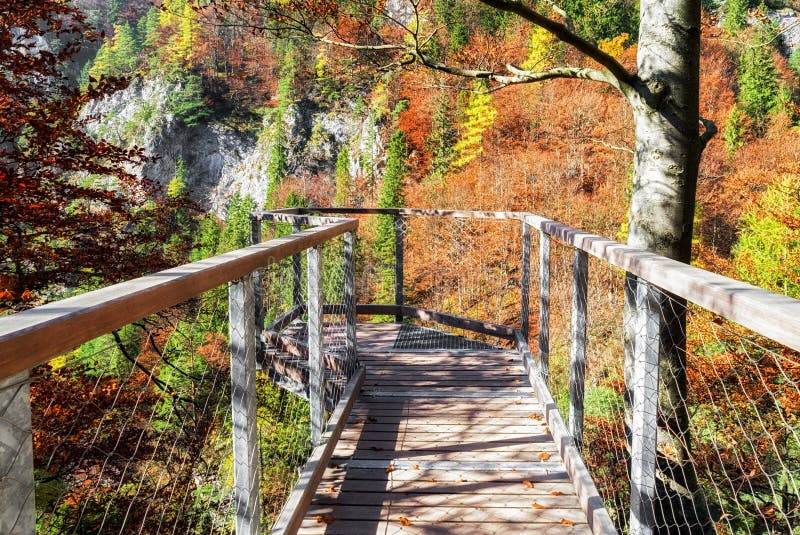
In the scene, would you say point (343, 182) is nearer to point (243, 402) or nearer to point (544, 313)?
point (544, 313)

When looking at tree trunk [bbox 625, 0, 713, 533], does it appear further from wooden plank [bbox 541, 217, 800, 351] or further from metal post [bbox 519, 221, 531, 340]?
wooden plank [bbox 541, 217, 800, 351]

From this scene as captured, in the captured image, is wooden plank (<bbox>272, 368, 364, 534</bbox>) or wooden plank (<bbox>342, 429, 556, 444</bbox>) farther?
wooden plank (<bbox>342, 429, 556, 444</bbox>)

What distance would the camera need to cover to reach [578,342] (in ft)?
9.31

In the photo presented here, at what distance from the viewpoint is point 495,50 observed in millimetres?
6844

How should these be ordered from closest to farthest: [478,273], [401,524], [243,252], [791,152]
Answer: [243,252] < [401,524] < [478,273] < [791,152]

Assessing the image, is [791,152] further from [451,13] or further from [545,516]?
[545,516]

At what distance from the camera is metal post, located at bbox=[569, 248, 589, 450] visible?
9.07ft

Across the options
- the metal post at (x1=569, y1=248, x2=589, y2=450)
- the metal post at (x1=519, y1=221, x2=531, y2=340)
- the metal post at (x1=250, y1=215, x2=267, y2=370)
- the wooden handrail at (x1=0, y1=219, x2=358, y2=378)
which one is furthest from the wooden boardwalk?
the wooden handrail at (x1=0, y1=219, x2=358, y2=378)

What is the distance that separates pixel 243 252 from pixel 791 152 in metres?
27.9

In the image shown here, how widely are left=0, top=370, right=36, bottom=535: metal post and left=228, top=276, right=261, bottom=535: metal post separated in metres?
0.89

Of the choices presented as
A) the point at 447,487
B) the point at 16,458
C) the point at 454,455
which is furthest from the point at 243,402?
the point at 454,455

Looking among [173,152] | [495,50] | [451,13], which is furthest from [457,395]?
[173,152]

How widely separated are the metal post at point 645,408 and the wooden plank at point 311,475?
1282mm

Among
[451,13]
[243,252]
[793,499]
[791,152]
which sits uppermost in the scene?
[451,13]
